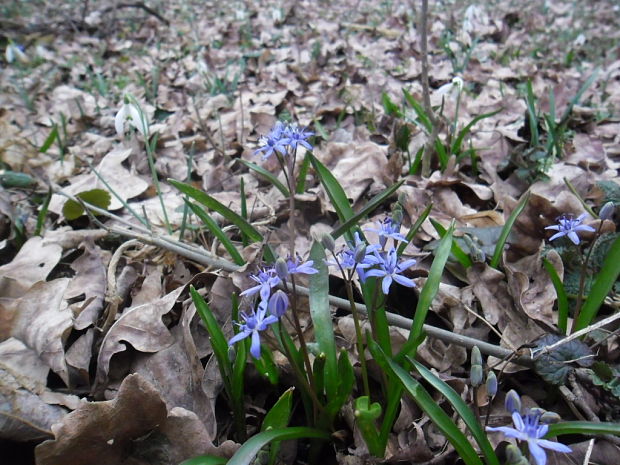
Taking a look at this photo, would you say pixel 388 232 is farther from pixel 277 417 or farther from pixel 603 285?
pixel 603 285

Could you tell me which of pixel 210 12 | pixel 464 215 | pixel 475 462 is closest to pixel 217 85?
pixel 464 215

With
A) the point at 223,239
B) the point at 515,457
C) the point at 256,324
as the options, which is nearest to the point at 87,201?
the point at 223,239

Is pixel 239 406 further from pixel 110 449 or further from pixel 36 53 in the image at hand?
pixel 36 53

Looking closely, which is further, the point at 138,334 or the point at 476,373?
the point at 138,334

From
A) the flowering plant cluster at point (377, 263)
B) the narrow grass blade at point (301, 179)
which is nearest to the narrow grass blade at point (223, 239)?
the narrow grass blade at point (301, 179)

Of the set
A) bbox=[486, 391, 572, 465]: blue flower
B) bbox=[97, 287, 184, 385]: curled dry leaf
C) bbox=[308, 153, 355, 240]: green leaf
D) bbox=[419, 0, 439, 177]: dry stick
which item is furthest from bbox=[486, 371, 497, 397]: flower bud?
bbox=[419, 0, 439, 177]: dry stick

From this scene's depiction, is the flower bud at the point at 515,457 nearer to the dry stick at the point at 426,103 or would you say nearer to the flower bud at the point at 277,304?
the flower bud at the point at 277,304

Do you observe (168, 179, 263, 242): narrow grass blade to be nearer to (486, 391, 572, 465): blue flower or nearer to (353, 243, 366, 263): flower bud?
(353, 243, 366, 263): flower bud

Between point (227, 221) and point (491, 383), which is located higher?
point (491, 383)
